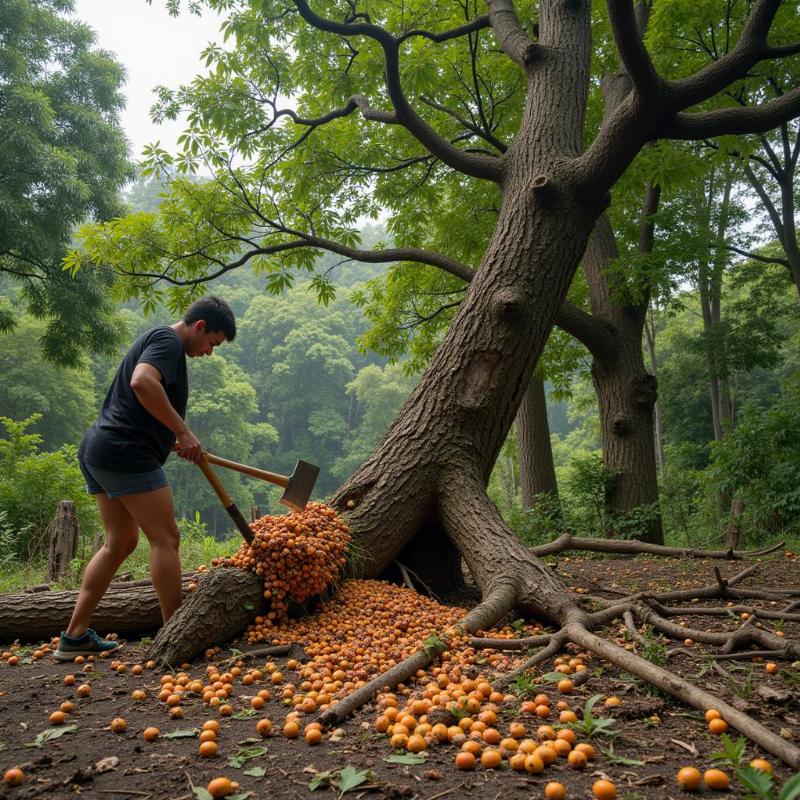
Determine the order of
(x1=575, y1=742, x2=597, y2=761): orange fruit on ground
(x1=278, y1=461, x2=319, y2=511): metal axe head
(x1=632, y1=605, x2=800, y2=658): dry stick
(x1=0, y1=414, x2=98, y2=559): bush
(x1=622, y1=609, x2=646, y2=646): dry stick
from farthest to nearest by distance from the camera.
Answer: (x1=0, y1=414, x2=98, y2=559): bush, (x1=278, y1=461, x2=319, y2=511): metal axe head, (x1=622, y1=609, x2=646, y2=646): dry stick, (x1=632, y1=605, x2=800, y2=658): dry stick, (x1=575, y1=742, x2=597, y2=761): orange fruit on ground

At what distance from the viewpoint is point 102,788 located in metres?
1.77

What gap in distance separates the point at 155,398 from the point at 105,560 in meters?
0.98

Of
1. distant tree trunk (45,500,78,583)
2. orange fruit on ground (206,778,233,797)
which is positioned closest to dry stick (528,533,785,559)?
orange fruit on ground (206,778,233,797)

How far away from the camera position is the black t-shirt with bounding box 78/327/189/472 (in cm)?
303

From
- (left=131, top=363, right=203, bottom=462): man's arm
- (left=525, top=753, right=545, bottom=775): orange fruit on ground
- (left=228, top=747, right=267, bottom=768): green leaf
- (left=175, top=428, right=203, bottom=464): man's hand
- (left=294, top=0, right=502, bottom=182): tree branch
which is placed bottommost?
(left=228, top=747, right=267, bottom=768): green leaf

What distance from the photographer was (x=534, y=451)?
371 inches

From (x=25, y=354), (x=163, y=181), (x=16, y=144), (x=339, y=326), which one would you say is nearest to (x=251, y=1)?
(x=163, y=181)

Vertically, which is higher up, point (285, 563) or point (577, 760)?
point (285, 563)

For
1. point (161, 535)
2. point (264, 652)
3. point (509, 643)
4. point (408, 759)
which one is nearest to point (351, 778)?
point (408, 759)

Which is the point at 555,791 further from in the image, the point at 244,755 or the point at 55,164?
the point at 55,164

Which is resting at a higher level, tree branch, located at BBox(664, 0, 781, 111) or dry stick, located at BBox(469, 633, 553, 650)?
tree branch, located at BBox(664, 0, 781, 111)

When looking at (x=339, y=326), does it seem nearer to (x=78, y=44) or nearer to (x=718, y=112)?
(x=78, y=44)

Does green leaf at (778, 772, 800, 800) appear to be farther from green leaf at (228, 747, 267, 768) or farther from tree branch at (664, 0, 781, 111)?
tree branch at (664, 0, 781, 111)

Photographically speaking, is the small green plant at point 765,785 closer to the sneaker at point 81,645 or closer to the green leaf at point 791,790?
the green leaf at point 791,790
